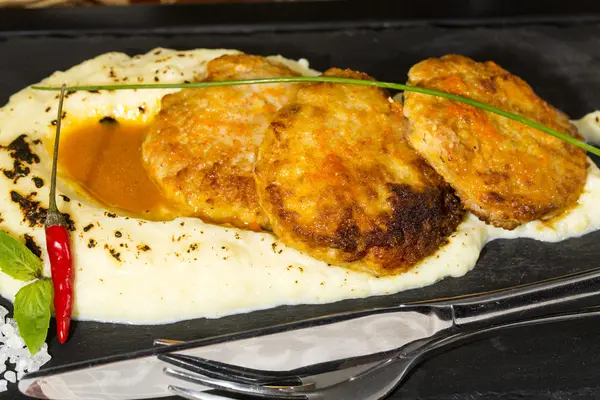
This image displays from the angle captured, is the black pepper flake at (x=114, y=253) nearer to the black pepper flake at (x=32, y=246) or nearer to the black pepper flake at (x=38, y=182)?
the black pepper flake at (x=32, y=246)

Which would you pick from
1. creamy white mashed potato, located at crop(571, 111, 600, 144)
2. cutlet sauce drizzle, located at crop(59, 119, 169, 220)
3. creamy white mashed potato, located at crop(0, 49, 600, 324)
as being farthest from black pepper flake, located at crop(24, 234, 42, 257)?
creamy white mashed potato, located at crop(571, 111, 600, 144)

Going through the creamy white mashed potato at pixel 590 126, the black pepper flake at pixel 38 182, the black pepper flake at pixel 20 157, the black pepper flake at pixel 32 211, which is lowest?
the creamy white mashed potato at pixel 590 126

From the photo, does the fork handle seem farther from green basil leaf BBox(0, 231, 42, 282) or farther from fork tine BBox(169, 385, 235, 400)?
green basil leaf BBox(0, 231, 42, 282)

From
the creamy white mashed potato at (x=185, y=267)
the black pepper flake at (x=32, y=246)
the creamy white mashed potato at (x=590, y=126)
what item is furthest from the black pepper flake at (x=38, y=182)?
the creamy white mashed potato at (x=590, y=126)

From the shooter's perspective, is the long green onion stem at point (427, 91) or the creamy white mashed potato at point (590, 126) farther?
the creamy white mashed potato at point (590, 126)

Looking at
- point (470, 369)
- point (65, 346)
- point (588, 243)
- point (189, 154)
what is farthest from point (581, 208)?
point (65, 346)

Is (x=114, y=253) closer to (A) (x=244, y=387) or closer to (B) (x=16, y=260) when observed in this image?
(B) (x=16, y=260)
